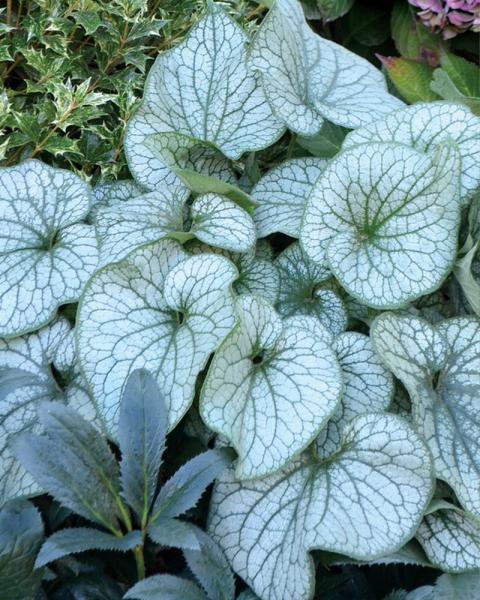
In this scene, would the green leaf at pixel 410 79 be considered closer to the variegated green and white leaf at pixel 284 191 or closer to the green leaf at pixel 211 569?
the variegated green and white leaf at pixel 284 191

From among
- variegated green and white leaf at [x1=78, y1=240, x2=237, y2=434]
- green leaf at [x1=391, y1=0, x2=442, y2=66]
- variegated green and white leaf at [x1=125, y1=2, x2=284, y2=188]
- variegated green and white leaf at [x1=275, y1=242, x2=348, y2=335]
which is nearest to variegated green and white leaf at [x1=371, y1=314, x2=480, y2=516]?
variegated green and white leaf at [x1=275, y1=242, x2=348, y2=335]

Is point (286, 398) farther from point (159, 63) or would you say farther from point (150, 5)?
point (150, 5)

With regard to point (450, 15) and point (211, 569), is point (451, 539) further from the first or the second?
point (450, 15)

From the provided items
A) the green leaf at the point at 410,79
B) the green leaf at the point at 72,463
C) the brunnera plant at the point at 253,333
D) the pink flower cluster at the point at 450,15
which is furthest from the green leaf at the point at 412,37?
the green leaf at the point at 72,463

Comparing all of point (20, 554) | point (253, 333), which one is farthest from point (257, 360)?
point (20, 554)

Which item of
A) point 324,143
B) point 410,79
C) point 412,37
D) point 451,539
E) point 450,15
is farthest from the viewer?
point 412,37

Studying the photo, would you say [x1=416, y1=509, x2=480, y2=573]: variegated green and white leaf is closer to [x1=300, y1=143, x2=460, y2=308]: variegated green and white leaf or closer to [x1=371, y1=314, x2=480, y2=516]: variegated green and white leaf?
[x1=371, y1=314, x2=480, y2=516]: variegated green and white leaf
